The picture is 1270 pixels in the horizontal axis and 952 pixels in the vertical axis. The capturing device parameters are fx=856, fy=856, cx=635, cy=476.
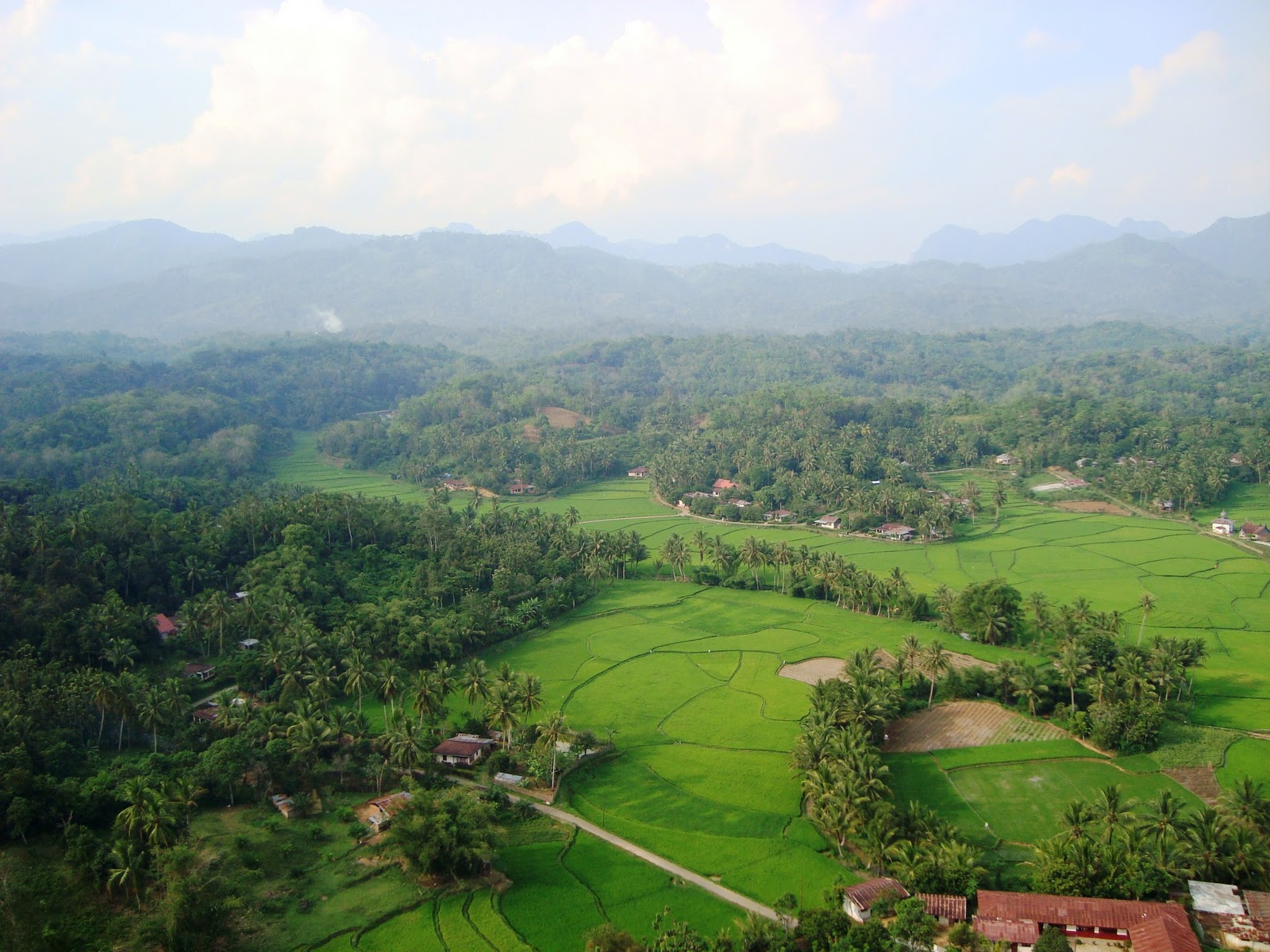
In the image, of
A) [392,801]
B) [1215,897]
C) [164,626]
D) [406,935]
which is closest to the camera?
[1215,897]

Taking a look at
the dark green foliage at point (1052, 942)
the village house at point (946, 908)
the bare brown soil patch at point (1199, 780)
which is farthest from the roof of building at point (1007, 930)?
the bare brown soil patch at point (1199, 780)

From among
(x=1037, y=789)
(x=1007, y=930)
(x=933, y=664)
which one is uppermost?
(x=933, y=664)

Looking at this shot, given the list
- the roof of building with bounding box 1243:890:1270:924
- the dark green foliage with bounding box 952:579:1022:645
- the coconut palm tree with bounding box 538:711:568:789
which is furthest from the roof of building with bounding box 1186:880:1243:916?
the dark green foliage with bounding box 952:579:1022:645

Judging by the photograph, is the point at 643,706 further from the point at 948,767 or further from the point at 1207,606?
the point at 1207,606

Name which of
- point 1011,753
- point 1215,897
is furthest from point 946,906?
point 1011,753

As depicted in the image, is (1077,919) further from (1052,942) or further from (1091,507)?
(1091,507)

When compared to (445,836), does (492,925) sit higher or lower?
lower

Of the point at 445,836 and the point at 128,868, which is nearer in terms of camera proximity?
the point at 128,868
